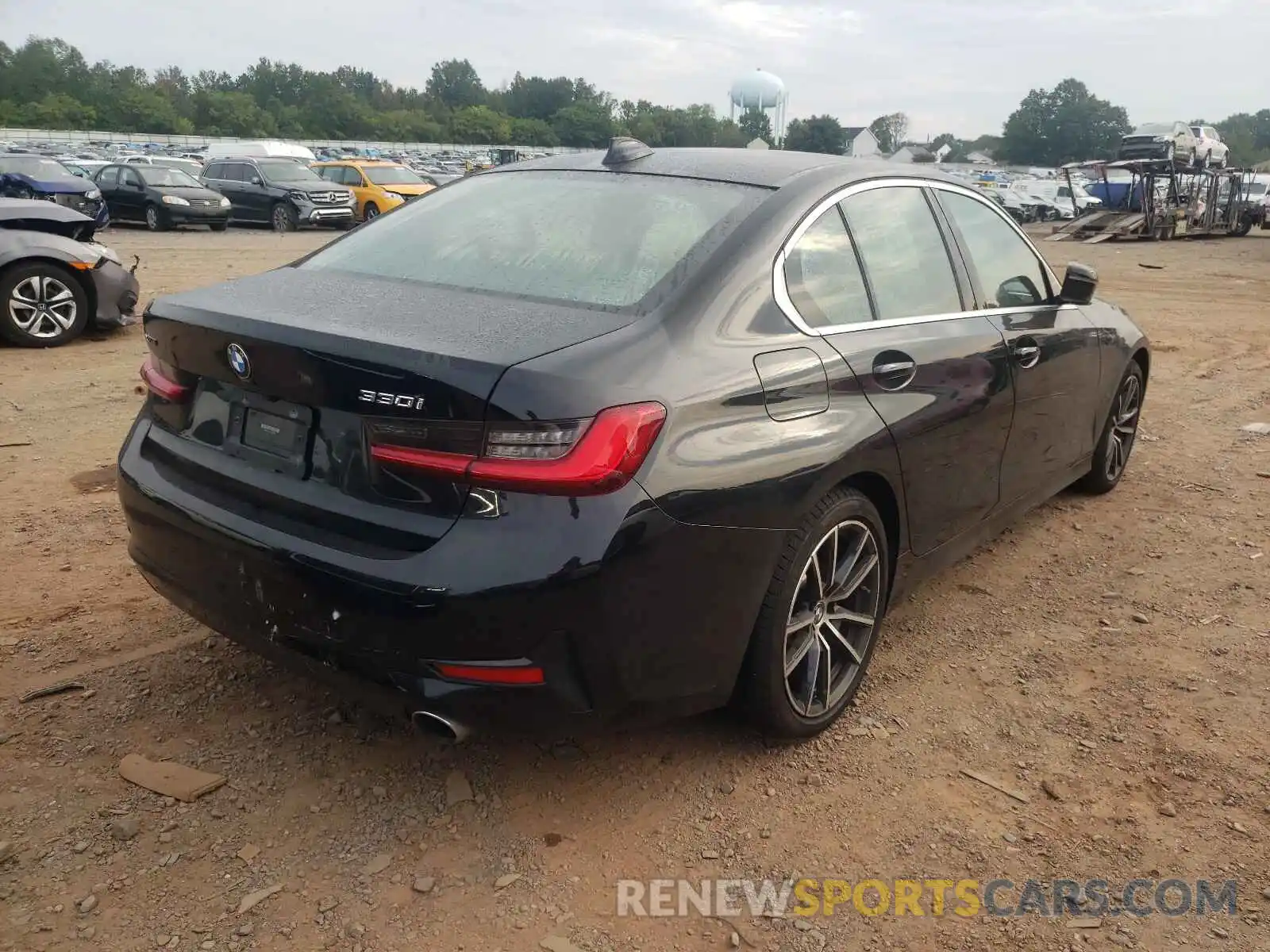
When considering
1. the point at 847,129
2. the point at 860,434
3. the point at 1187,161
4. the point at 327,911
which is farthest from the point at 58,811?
the point at 847,129

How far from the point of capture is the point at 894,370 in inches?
119

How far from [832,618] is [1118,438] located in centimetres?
305

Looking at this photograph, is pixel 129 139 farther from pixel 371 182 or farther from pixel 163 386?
pixel 163 386

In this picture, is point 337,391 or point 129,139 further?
point 129,139

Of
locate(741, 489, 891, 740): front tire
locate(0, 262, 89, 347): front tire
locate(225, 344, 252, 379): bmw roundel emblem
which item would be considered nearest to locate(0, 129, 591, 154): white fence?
locate(0, 262, 89, 347): front tire

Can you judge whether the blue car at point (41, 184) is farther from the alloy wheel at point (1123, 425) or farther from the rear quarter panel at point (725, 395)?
the rear quarter panel at point (725, 395)

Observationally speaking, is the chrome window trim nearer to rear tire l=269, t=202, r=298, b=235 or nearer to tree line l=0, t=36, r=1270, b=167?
rear tire l=269, t=202, r=298, b=235

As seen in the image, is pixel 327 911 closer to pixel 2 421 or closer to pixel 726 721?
pixel 726 721

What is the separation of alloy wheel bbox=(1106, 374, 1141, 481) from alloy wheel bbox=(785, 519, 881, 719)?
262cm

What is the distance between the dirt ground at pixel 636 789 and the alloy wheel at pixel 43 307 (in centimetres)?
467

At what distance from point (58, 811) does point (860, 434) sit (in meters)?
2.33

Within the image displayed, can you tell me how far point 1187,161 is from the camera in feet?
85.7

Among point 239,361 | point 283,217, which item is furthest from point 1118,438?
point 283,217

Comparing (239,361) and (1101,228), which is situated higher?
(1101,228)
